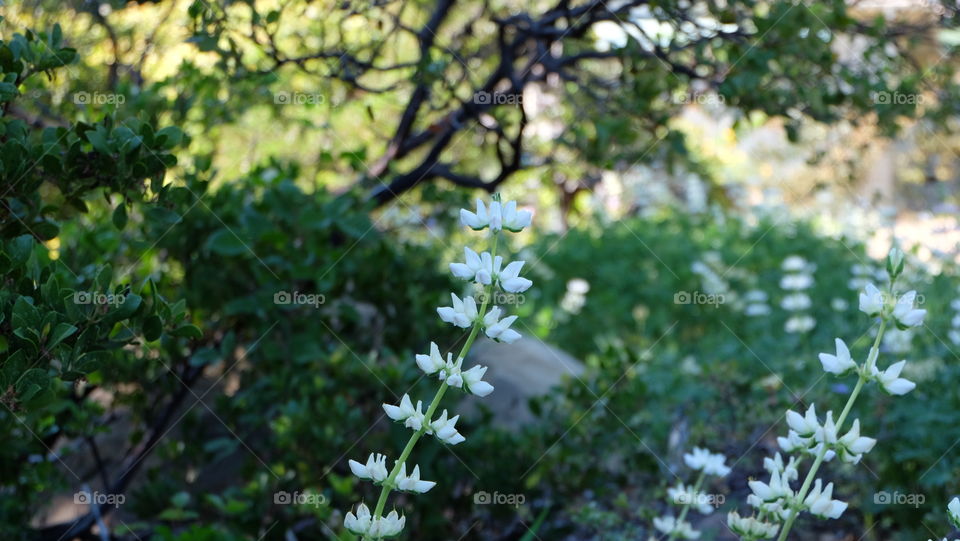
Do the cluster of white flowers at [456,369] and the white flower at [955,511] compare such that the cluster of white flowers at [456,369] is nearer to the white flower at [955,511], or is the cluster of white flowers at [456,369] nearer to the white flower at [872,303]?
the white flower at [872,303]

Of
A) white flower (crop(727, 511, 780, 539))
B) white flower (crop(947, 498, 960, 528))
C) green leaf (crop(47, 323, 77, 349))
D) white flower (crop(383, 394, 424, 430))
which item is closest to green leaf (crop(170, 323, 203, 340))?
green leaf (crop(47, 323, 77, 349))

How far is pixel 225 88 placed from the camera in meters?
4.06

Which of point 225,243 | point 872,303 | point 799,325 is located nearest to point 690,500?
point 872,303

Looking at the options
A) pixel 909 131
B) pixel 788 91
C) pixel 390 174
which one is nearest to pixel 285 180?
pixel 390 174

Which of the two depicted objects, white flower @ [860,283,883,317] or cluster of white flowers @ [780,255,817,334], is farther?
cluster of white flowers @ [780,255,817,334]

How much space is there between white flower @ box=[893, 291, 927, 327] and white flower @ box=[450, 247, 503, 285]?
0.68 meters

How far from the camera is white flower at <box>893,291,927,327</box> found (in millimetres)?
1596

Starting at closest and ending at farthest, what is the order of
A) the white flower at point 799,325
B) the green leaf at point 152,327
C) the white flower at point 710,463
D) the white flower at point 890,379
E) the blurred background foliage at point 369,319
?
the white flower at point 890,379 < the green leaf at point 152,327 < the white flower at point 710,463 < the blurred background foliage at point 369,319 < the white flower at point 799,325

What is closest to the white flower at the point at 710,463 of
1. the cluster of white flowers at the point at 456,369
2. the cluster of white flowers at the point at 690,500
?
the cluster of white flowers at the point at 690,500

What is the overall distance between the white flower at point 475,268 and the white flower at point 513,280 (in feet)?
0.07

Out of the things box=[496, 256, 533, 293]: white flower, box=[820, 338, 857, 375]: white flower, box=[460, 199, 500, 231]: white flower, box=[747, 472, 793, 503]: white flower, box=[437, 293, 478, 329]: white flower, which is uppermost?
box=[460, 199, 500, 231]: white flower

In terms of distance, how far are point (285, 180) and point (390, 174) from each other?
75 cm

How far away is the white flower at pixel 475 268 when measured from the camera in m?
1.57

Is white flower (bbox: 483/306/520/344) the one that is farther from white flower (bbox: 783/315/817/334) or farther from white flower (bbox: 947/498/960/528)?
white flower (bbox: 783/315/817/334)
